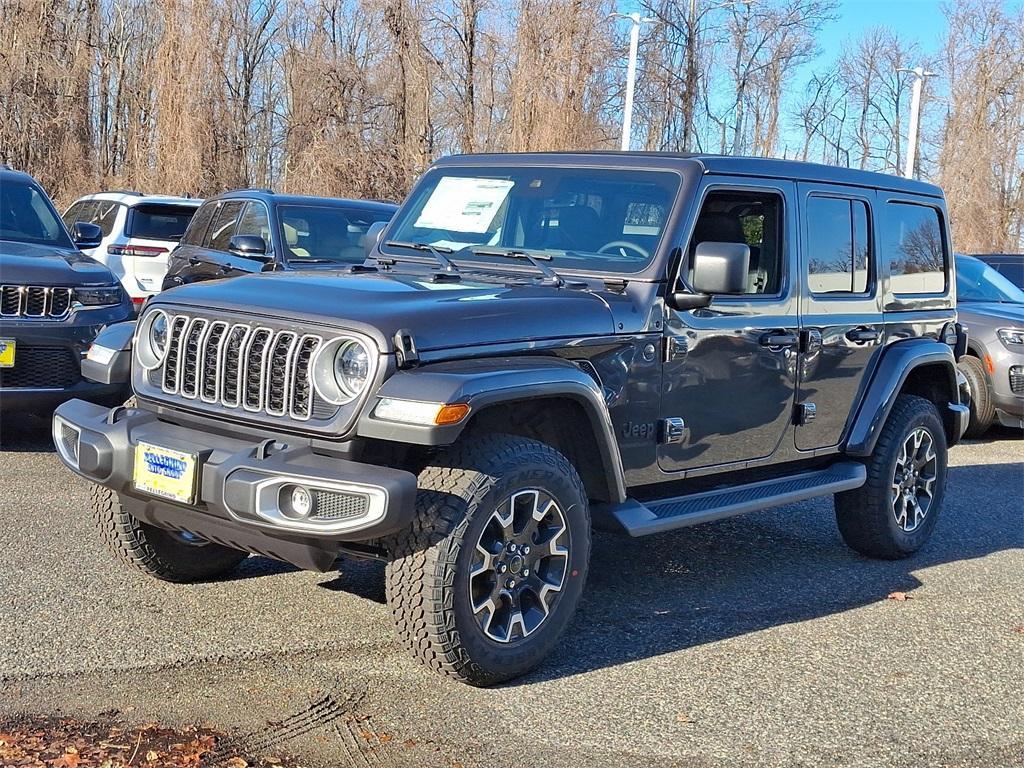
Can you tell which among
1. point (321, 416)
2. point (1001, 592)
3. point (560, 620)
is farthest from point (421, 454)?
point (1001, 592)

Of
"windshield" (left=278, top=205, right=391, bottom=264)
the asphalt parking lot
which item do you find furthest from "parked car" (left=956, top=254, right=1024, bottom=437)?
"windshield" (left=278, top=205, right=391, bottom=264)

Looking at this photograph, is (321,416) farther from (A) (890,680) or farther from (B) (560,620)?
(A) (890,680)

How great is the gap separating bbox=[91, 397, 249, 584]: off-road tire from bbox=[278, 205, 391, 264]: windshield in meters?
5.04

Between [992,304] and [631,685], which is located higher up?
[992,304]

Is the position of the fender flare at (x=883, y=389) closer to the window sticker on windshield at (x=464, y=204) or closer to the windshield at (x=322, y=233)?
the window sticker on windshield at (x=464, y=204)

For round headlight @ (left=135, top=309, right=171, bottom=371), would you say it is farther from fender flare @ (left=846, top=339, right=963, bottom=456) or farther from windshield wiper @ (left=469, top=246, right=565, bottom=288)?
fender flare @ (left=846, top=339, right=963, bottom=456)

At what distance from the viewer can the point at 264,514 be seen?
3.98 meters

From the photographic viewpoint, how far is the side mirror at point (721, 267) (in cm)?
496

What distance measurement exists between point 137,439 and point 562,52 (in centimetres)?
2491

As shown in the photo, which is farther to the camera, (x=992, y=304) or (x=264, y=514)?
(x=992, y=304)

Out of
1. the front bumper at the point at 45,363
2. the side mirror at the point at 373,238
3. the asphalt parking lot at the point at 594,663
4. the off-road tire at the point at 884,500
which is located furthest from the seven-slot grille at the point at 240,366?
the off-road tire at the point at 884,500

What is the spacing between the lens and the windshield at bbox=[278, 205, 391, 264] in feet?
33.7

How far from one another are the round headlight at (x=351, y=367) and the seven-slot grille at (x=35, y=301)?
14.0ft

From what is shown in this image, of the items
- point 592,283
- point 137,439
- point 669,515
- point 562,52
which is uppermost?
point 562,52
